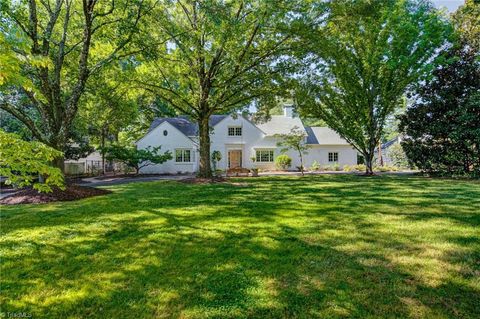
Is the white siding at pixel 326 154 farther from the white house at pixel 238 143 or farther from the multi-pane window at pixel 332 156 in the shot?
the multi-pane window at pixel 332 156

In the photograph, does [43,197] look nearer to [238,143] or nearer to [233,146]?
[233,146]

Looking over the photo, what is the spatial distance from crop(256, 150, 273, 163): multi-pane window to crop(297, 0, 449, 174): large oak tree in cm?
1002

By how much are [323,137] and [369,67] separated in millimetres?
14265

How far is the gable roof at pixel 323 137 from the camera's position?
30.7m

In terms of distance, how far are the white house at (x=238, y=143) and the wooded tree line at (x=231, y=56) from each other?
616 cm

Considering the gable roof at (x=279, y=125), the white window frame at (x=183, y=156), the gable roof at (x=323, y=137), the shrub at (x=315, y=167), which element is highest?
the gable roof at (x=279, y=125)

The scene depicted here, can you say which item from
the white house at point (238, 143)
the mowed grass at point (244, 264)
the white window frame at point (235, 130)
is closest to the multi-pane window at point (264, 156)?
the white house at point (238, 143)

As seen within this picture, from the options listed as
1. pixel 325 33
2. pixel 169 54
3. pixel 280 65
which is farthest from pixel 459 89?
pixel 169 54

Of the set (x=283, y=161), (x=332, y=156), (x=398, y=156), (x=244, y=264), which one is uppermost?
(x=332, y=156)

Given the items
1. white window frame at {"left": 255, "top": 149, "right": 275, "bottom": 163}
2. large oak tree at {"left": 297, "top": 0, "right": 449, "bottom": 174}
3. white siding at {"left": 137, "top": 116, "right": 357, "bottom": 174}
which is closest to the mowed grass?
large oak tree at {"left": 297, "top": 0, "right": 449, "bottom": 174}

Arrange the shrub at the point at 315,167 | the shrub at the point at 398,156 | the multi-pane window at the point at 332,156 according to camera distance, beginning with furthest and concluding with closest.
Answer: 1. the multi-pane window at the point at 332,156
2. the shrub at the point at 398,156
3. the shrub at the point at 315,167

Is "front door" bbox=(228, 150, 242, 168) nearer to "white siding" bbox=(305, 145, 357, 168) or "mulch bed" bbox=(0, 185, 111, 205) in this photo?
"white siding" bbox=(305, 145, 357, 168)

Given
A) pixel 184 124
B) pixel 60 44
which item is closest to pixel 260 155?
pixel 184 124

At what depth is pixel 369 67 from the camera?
1773cm
